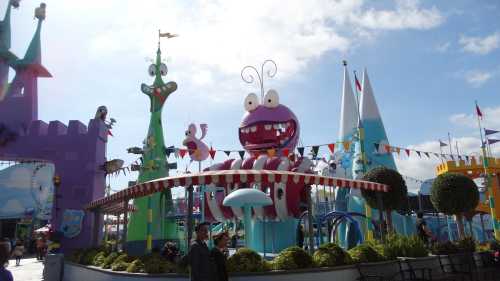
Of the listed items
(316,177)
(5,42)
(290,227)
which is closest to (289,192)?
(290,227)

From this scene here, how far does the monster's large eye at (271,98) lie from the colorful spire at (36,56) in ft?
54.8

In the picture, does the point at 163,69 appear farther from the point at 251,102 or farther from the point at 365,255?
the point at 365,255

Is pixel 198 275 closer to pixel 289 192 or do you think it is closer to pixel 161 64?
pixel 289 192

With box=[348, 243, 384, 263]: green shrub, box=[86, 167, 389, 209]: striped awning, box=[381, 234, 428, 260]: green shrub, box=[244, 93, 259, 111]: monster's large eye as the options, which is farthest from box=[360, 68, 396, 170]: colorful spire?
box=[348, 243, 384, 263]: green shrub

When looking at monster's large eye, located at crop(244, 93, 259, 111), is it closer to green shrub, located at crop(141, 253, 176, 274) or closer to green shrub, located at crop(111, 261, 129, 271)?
green shrub, located at crop(111, 261, 129, 271)

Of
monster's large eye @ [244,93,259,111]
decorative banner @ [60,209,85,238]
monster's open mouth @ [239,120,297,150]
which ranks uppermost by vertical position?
monster's large eye @ [244,93,259,111]

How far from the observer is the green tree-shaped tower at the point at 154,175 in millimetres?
22266

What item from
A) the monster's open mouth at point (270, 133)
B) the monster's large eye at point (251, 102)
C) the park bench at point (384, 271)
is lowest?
the park bench at point (384, 271)

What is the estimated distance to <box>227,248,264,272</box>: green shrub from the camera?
309 inches

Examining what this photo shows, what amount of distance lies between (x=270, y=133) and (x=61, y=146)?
13002mm

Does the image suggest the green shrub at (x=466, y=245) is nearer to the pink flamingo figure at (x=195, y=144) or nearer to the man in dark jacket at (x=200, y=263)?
the man in dark jacket at (x=200, y=263)

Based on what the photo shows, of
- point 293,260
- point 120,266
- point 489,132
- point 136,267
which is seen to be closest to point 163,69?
point 120,266

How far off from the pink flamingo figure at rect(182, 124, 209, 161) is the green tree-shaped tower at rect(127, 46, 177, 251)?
170 cm

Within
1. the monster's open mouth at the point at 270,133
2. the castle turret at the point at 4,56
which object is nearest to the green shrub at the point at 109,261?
the monster's open mouth at the point at 270,133
